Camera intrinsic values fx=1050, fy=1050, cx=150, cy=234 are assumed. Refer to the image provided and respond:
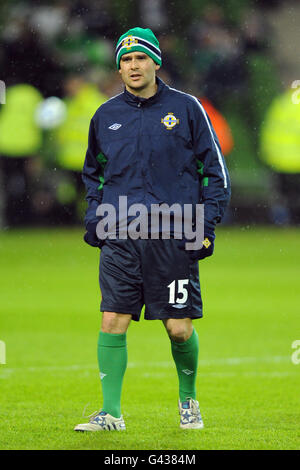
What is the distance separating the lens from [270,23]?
3048 cm

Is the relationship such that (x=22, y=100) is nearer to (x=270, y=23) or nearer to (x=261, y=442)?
(x=270, y=23)

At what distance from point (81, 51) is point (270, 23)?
23.5ft

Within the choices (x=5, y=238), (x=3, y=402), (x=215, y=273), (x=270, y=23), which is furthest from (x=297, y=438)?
(x=270, y=23)

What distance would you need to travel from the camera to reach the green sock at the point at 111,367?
565cm

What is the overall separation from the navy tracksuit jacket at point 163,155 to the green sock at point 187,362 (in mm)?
650

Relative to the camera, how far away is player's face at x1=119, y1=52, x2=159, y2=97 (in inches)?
223

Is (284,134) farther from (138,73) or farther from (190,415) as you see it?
(190,415)
